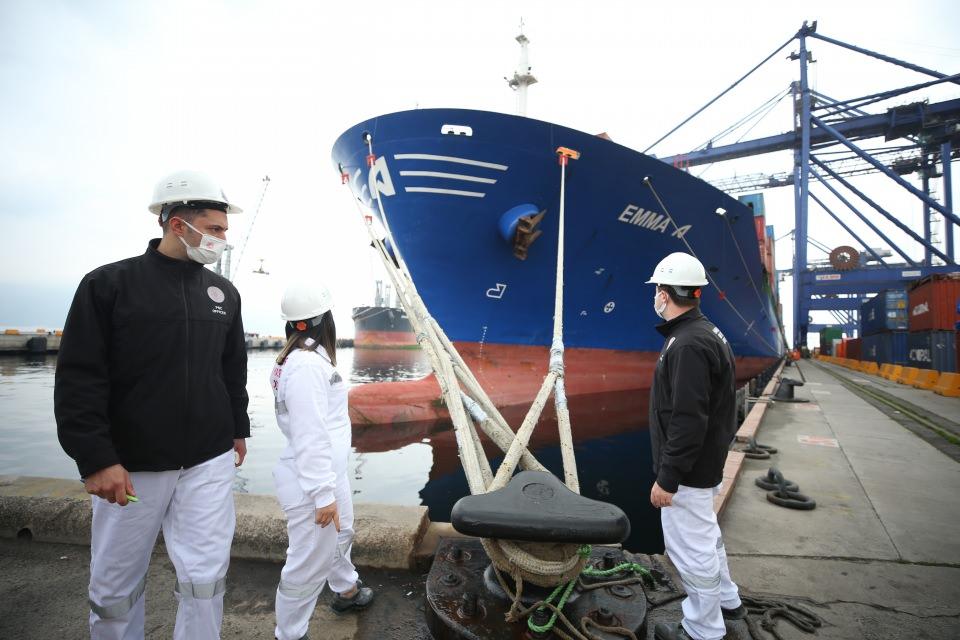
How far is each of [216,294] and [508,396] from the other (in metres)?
7.60

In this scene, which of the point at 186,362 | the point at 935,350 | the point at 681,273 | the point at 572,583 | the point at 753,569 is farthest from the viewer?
the point at 935,350

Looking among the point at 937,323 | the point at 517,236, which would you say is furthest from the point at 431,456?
the point at 937,323

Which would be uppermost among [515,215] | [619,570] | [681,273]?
[515,215]

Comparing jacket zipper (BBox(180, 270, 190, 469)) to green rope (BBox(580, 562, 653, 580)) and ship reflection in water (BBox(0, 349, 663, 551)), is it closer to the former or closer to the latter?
green rope (BBox(580, 562, 653, 580))

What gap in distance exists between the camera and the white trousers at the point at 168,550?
175 centimetres

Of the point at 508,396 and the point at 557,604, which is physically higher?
the point at 557,604

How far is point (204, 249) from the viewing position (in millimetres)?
2035

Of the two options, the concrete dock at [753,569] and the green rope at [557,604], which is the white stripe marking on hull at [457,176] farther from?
the green rope at [557,604]

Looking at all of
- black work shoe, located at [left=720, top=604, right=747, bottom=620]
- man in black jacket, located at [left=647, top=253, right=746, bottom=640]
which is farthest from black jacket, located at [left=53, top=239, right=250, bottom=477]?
black work shoe, located at [left=720, top=604, right=747, bottom=620]

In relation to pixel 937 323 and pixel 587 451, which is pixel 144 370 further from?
pixel 937 323

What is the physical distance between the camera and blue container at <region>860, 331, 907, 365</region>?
18875 millimetres

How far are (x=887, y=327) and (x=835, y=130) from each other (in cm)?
1413

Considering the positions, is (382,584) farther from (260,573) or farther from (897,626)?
(897,626)

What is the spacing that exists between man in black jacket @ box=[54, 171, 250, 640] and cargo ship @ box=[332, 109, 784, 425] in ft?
23.0
